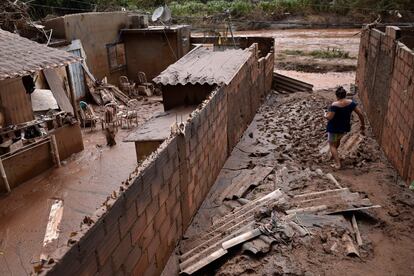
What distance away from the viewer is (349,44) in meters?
29.5

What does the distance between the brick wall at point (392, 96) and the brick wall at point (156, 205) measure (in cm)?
365

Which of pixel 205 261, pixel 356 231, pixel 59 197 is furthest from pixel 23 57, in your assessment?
pixel 356 231

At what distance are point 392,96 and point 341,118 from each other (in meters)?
1.50

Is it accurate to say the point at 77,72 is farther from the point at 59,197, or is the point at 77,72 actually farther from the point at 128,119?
the point at 59,197

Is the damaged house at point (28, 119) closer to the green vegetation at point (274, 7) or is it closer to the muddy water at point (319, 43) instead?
the muddy water at point (319, 43)

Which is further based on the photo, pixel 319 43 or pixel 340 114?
pixel 319 43

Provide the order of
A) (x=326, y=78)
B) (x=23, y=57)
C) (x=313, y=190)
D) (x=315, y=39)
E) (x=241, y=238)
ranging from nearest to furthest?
(x=241, y=238) → (x=313, y=190) → (x=23, y=57) → (x=326, y=78) → (x=315, y=39)

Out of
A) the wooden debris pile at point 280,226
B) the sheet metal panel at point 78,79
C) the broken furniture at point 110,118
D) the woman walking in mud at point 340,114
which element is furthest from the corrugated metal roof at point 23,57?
the woman walking in mud at point 340,114

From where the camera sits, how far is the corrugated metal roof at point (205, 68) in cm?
948

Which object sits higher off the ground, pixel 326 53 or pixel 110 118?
pixel 326 53

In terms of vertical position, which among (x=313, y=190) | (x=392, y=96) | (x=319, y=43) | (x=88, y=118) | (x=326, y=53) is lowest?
(x=88, y=118)

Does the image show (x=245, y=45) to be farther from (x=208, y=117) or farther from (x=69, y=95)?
(x=208, y=117)

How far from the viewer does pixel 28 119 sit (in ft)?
35.8

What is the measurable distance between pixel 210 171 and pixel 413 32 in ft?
35.5
